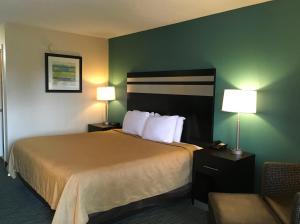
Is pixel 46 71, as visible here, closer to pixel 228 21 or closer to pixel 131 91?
pixel 131 91

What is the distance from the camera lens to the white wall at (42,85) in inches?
161

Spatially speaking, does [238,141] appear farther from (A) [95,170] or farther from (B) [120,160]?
(A) [95,170]

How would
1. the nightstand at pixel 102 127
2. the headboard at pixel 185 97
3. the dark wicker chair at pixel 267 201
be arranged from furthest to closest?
the nightstand at pixel 102 127, the headboard at pixel 185 97, the dark wicker chair at pixel 267 201

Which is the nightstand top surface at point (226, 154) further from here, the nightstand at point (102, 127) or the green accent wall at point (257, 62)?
the nightstand at point (102, 127)

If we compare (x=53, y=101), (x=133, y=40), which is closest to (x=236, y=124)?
(x=133, y=40)

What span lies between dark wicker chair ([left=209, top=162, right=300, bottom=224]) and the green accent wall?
57 centimetres

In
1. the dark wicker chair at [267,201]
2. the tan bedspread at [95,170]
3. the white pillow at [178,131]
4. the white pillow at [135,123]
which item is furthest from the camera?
the white pillow at [135,123]

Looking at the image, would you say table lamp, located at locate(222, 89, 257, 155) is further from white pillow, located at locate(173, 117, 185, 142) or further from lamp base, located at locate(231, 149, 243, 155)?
white pillow, located at locate(173, 117, 185, 142)

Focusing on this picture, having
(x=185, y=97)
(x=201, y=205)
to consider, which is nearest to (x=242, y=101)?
(x=185, y=97)

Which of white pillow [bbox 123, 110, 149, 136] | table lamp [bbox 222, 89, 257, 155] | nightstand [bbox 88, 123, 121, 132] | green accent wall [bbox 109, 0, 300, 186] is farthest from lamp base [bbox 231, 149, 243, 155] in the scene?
nightstand [bbox 88, 123, 121, 132]

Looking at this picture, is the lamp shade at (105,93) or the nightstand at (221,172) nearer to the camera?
the nightstand at (221,172)

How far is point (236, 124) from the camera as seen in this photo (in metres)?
3.19

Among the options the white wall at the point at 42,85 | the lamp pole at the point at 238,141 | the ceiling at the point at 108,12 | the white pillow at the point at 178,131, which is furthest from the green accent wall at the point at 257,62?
the white wall at the point at 42,85

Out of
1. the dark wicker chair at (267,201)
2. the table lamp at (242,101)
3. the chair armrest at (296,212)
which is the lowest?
the dark wicker chair at (267,201)
